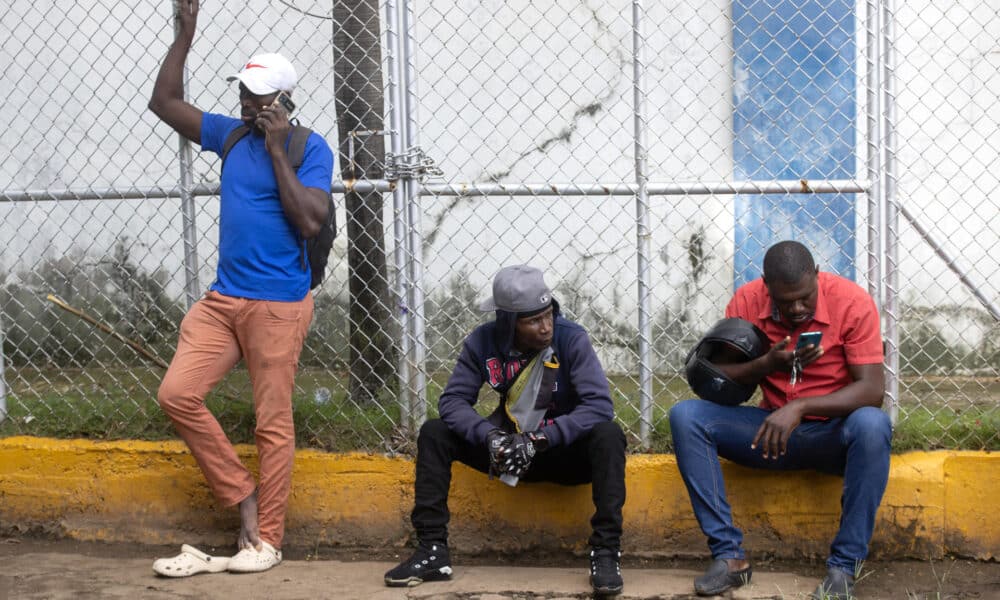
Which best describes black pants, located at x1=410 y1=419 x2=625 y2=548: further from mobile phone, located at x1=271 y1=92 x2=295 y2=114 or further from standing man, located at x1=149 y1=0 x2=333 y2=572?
mobile phone, located at x1=271 y1=92 x2=295 y2=114

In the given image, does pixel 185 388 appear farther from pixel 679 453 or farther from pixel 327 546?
pixel 679 453

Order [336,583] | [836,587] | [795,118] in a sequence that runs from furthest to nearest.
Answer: [795,118] < [336,583] < [836,587]

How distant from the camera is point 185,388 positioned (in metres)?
4.11

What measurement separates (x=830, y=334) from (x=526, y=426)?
46.3 inches

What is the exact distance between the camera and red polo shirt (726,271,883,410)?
3.89 metres

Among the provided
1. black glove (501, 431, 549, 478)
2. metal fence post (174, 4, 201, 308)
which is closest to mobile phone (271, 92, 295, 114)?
metal fence post (174, 4, 201, 308)

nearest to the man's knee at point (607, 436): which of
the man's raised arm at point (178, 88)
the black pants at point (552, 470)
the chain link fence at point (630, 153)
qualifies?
the black pants at point (552, 470)

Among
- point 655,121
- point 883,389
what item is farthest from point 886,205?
point 655,121

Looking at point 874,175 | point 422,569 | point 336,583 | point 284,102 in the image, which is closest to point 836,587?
point 422,569

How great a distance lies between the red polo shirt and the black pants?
67 cm

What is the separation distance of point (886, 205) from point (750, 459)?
3.79ft

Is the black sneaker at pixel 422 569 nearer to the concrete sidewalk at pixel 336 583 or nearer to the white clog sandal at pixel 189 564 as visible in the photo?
the concrete sidewalk at pixel 336 583

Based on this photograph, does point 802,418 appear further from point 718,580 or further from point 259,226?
point 259,226

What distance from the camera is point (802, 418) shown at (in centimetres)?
399
